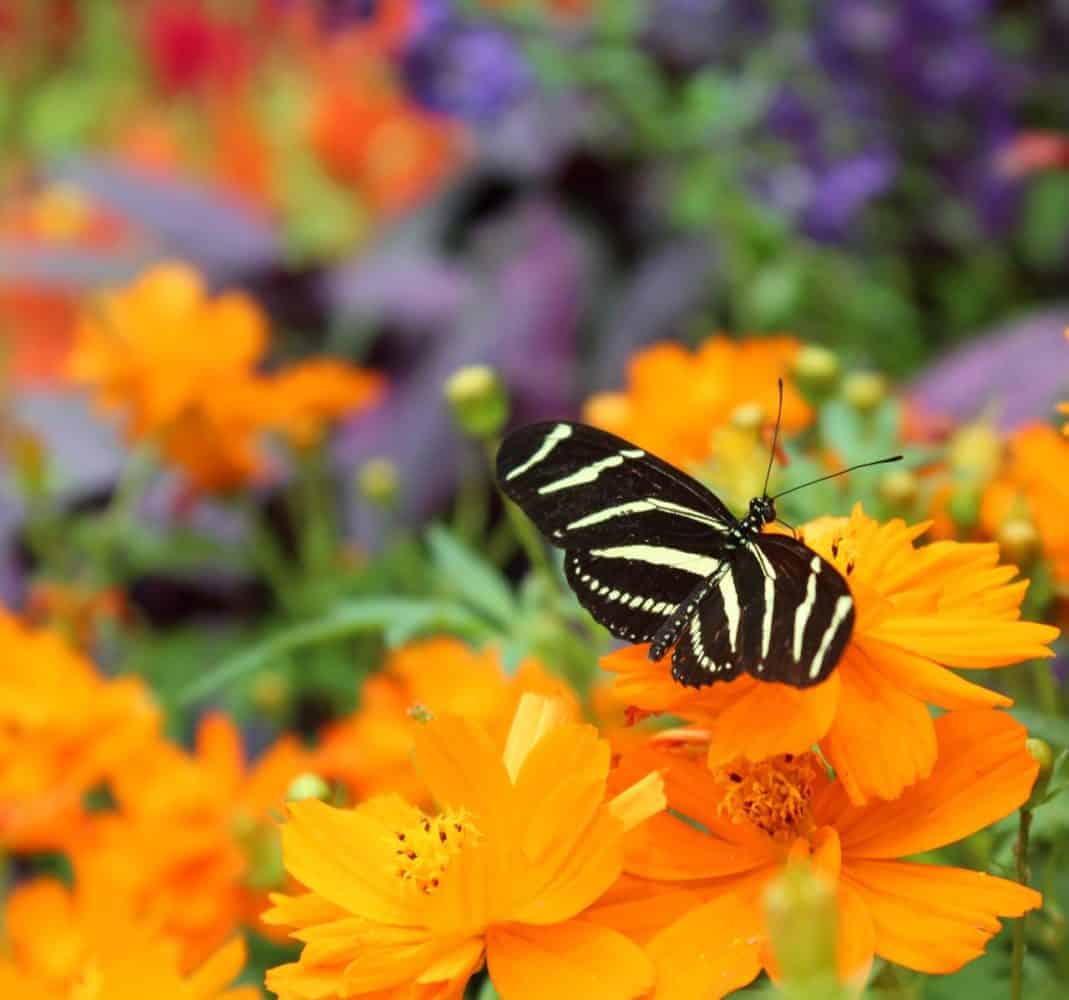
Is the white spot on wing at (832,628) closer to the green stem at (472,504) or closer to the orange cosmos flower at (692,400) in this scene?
the orange cosmos flower at (692,400)

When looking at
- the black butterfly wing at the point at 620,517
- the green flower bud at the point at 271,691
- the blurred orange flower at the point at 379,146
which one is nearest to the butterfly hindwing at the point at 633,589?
the black butterfly wing at the point at 620,517

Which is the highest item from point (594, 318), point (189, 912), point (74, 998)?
point (74, 998)

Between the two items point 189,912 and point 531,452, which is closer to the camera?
point 531,452

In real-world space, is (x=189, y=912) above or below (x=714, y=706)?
below

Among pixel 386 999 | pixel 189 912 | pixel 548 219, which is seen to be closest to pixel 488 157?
pixel 548 219

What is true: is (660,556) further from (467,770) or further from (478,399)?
(478,399)

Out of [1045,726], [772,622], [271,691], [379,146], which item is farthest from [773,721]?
[379,146]

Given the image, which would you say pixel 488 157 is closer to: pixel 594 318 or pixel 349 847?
pixel 594 318
